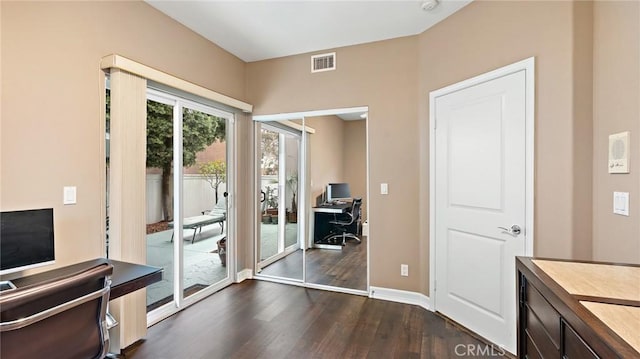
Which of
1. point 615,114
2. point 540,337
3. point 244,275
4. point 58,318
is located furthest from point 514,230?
point 244,275

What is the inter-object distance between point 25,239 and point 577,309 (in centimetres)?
266

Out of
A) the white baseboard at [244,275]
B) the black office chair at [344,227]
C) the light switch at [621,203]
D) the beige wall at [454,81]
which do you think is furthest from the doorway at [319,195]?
the light switch at [621,203]

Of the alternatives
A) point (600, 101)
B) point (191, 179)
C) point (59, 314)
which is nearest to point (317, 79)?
point (191, 179)

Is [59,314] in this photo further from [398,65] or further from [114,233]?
[398,65]

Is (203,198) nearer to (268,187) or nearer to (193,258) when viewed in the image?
(193,258)

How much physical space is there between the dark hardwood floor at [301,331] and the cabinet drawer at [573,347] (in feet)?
4.73

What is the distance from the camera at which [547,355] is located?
122 centimetres

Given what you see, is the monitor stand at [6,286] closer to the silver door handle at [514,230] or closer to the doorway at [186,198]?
the doorway at [186,198]

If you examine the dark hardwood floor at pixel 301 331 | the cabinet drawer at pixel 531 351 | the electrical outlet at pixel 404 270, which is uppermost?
the cabinet drawer at pixel 531 351

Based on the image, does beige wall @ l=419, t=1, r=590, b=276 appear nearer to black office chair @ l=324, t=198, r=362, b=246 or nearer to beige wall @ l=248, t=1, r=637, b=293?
beige wall @ l=248, t=1, r=637, b=293

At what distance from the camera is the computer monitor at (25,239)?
1.62 m

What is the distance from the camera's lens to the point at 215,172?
3607 mm

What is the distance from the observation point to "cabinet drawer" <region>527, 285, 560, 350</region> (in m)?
1.12

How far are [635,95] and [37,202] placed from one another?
3.61 meters
